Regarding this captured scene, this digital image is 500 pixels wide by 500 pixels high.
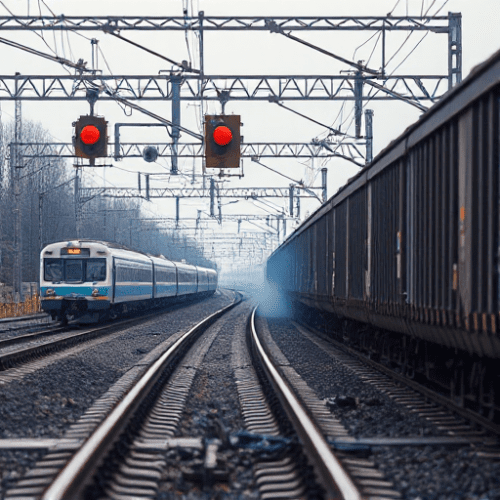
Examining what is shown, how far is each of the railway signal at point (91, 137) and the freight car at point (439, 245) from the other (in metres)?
4.91

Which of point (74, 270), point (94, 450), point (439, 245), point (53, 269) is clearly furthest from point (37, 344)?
point (94, 450)

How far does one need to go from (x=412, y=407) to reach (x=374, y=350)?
4397mm

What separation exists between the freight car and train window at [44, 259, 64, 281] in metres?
13.0

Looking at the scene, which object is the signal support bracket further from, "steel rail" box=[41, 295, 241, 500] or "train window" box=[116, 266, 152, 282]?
"steel rail" box=[41, 295, 241, 500]

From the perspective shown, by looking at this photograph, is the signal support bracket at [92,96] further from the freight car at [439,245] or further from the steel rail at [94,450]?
the steel rail at [94,450]

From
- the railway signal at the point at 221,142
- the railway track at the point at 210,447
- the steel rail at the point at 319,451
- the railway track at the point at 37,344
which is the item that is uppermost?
the railway signal at the point at 221,142

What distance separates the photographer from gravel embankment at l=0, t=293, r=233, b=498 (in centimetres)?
575

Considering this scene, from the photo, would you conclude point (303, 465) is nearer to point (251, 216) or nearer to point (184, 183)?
point (184, 183)

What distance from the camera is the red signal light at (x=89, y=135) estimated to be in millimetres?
13844

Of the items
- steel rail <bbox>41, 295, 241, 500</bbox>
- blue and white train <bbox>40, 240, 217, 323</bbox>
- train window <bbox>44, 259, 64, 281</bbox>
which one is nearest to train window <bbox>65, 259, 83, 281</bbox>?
blue and white train <bbox>40, 240, 217, 323</bbox>

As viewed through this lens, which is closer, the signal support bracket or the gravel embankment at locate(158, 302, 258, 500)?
A: the gravel embankment at locate(158, 302, 258, 500)

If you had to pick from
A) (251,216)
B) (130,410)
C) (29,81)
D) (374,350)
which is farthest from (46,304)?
(251,216)

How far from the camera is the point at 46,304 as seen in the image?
22656mm

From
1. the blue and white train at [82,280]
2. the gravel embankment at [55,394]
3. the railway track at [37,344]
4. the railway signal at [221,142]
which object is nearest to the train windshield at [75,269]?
the blue and white train at [82,280]
